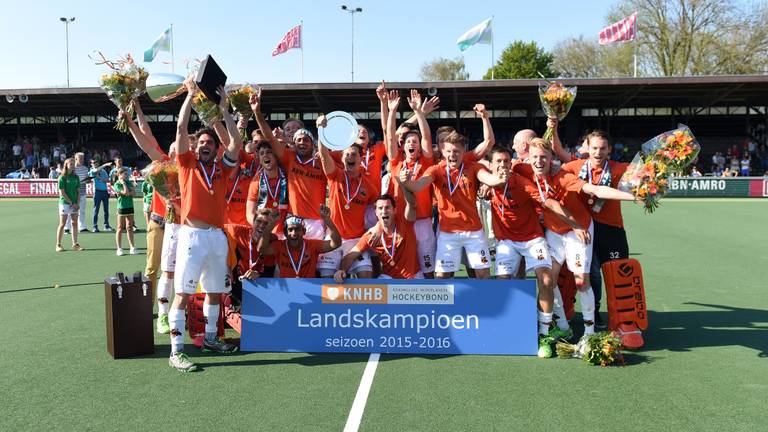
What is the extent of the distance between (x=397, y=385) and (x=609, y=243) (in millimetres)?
2932

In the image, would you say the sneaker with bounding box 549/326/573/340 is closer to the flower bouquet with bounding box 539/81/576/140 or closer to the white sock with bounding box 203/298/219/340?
the flower bouquet with bounding box 539/81/576/140

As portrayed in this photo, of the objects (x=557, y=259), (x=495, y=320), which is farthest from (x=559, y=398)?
(x=557, y=259)

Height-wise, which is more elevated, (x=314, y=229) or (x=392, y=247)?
(x=314, y=229)

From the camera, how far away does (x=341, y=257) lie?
6406mm

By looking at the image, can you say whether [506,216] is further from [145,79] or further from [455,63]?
[455,63]

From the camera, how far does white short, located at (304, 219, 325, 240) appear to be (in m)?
A: 6.41

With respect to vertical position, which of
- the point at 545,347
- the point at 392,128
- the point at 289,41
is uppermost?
the point at 289,41

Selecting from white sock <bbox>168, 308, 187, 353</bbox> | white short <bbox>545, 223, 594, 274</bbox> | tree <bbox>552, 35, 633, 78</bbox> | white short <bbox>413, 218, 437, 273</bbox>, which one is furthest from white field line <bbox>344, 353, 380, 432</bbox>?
tree <bbox>552, 35, 633, 78</bbox>

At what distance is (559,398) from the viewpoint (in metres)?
4.58

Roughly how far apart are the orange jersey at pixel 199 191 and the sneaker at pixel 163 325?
165 cm

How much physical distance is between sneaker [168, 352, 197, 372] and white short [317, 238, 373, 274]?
5.39 ft

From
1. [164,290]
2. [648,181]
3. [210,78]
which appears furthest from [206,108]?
[648,181]

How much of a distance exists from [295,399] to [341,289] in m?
1.43

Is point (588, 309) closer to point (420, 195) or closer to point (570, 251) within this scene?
point (570, 251)
